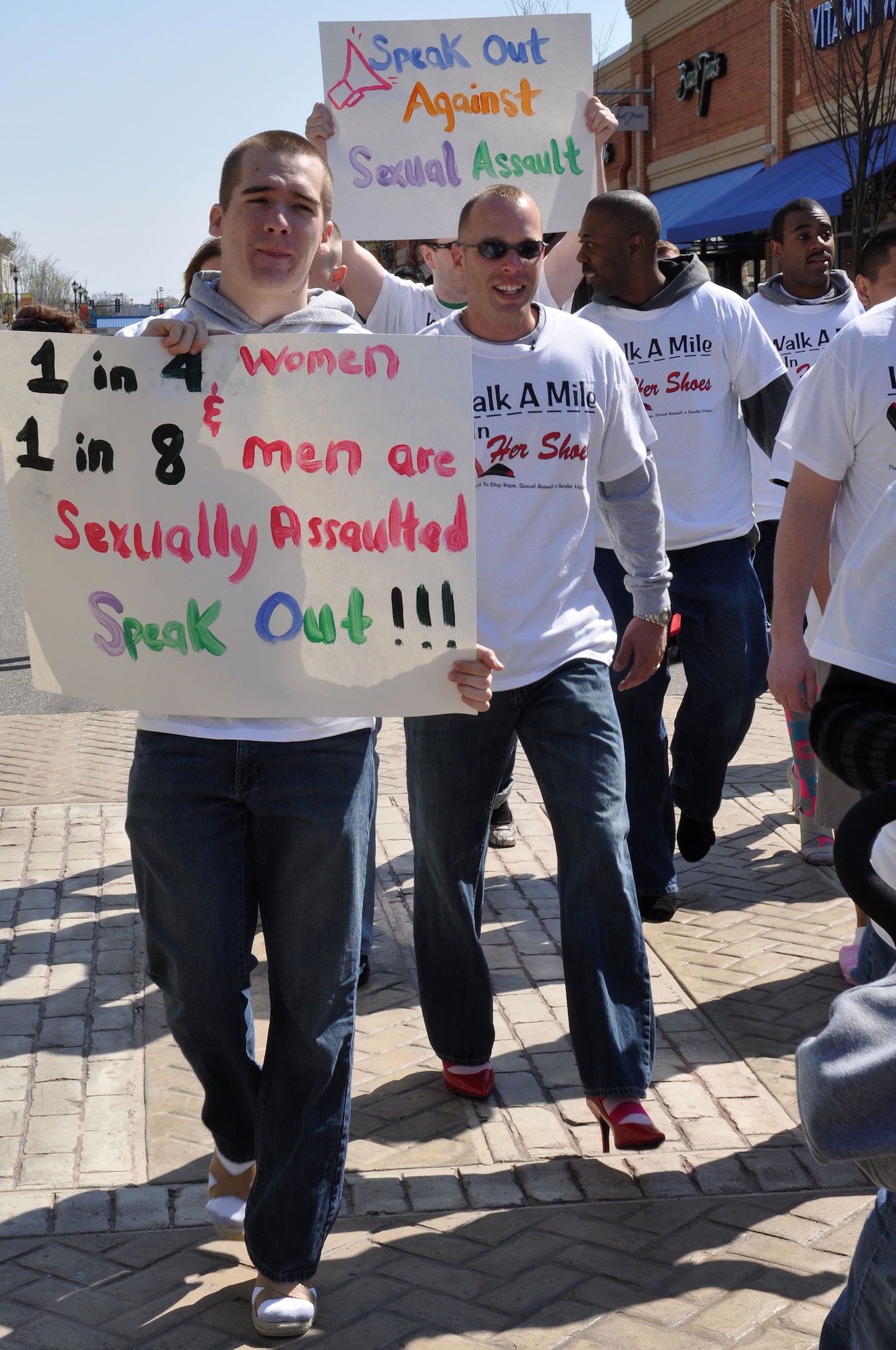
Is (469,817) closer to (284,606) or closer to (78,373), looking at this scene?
(284,606)

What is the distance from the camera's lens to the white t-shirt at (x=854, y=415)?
3.22 meters

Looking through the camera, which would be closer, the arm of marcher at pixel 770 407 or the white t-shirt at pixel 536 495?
the white t-shirt at pixel 536 495

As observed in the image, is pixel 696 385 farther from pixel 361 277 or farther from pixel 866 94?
pixel 866 94

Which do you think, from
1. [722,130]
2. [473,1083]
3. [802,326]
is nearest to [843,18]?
[802,326]

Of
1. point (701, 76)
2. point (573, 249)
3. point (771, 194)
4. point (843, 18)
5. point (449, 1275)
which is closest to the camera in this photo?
point (449, 1275)

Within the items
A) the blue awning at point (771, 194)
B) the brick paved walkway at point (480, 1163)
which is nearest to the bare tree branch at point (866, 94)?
the blue awning at point (771, 194)

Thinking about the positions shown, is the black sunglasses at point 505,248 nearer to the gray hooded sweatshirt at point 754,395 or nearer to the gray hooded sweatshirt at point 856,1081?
the gray hooded sweatshirt at point 754,395

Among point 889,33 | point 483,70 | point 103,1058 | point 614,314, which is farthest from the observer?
point 889,33

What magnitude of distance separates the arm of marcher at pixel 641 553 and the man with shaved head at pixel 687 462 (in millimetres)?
934

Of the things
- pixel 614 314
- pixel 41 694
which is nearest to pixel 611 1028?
pixel 614 314

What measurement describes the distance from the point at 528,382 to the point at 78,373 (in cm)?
120

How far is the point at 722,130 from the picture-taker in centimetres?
2625

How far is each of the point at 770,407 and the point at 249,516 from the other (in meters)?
2.71

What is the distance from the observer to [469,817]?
373 cm
